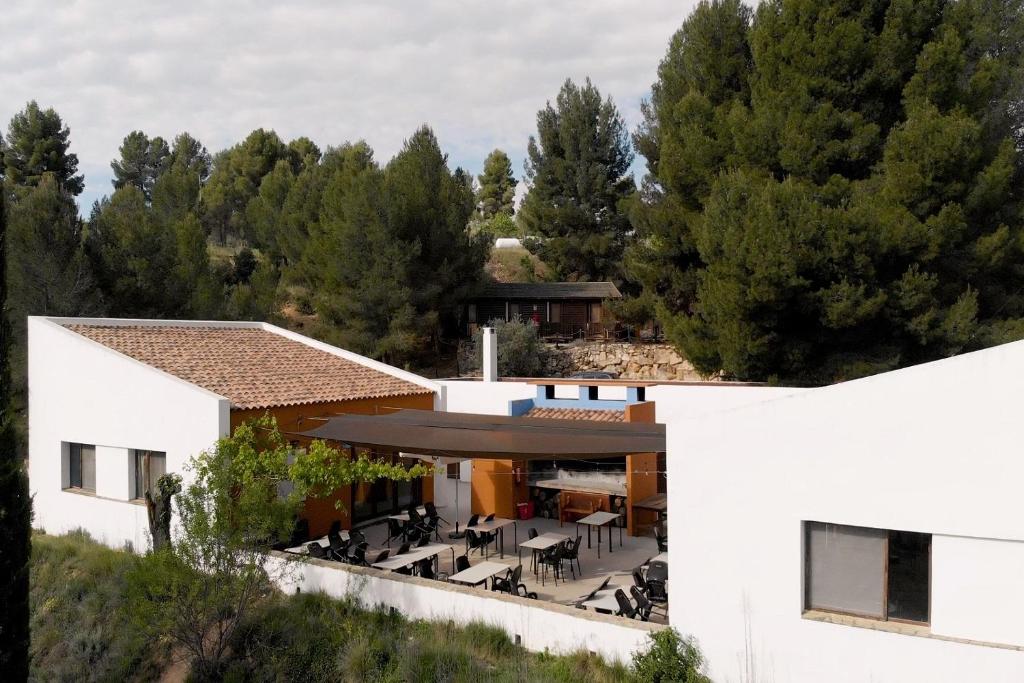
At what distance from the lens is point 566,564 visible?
51.7 feet

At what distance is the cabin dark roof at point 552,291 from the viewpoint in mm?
42500

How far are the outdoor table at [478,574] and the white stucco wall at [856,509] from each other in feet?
12.4

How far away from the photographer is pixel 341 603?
44.3 ft

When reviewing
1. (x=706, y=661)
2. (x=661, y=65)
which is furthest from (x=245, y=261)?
(x=706, y=661)

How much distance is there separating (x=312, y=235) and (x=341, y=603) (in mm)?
29976

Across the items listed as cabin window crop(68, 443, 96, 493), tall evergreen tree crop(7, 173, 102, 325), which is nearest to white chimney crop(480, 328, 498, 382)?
cabin window crop(68, 443, 96, 493)

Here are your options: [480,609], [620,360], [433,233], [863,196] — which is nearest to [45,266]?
[433,233]

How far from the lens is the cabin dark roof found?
4250 centimetres

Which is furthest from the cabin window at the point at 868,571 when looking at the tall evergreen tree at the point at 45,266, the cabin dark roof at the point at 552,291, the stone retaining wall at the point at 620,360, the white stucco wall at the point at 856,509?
the cabin dark roof at the point at 552,291

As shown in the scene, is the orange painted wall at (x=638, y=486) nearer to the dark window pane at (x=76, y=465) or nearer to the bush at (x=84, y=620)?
the bush at (x=84, y=620)

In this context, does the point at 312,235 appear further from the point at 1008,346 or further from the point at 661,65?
the point at 1008,346

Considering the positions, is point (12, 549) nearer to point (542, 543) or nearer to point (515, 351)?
point (542, 543)

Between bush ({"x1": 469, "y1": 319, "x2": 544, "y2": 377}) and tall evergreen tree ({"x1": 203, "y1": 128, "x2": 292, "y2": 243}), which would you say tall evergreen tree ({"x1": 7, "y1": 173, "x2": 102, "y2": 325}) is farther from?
tall evergreen tree ({"x1": 203, "y1": 128, "x2": 292, "y2": 243})

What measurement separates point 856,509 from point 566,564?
7.55 metres
